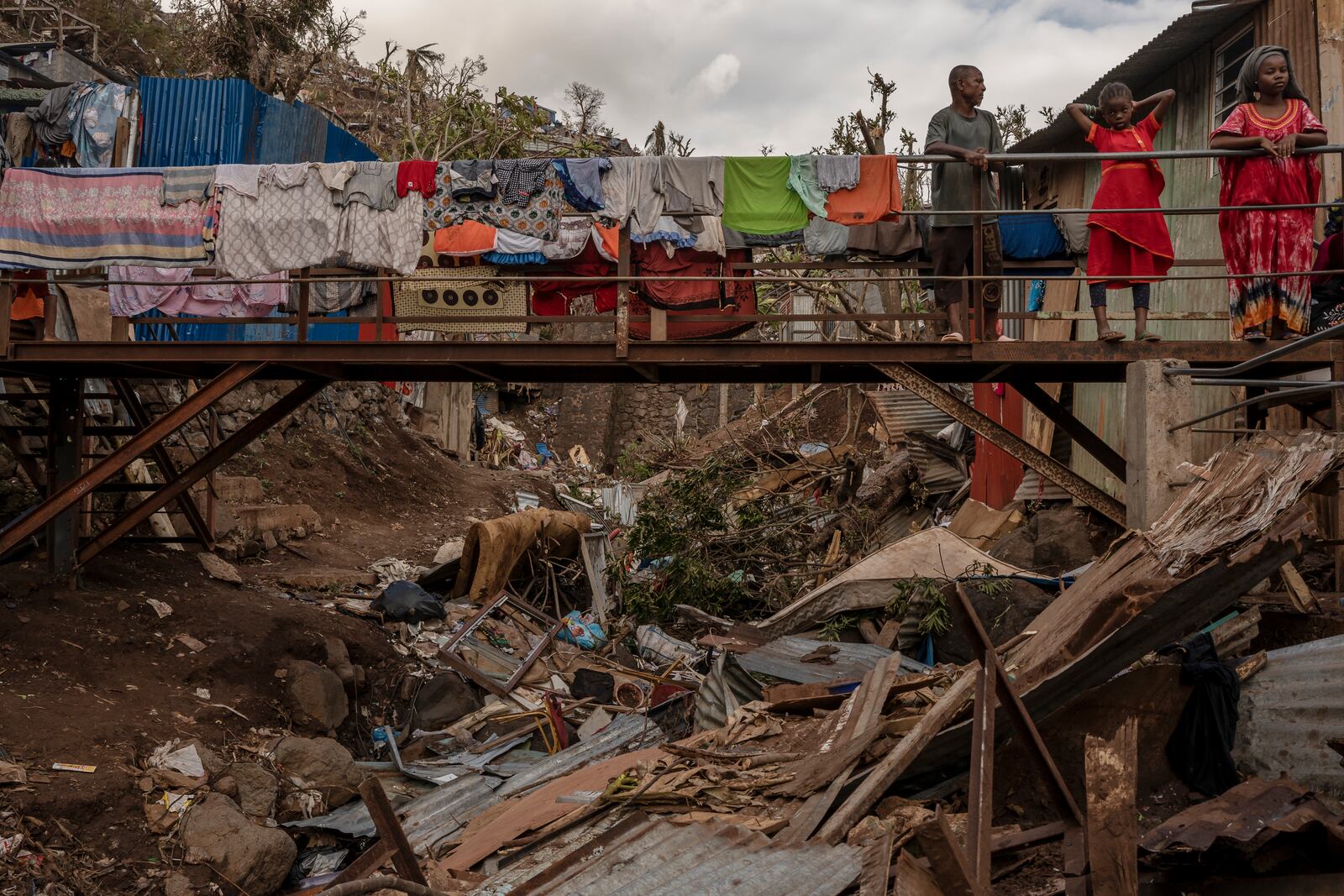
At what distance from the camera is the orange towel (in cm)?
812

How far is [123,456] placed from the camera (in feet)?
28.8

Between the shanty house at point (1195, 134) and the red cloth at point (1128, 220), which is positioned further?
the shanty house at point (1195, 134)

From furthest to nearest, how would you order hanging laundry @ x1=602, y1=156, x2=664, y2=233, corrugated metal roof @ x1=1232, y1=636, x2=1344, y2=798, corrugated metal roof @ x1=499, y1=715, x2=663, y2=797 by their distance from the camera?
1. corrugated metal roof @ x1=499, y1=715, x2=663, y2=797
2. hanging laundry @ x1=602, y1=156, x2=664, y2=233
3. corrugated metal roof @ x1=1232, y1=636, x2=1344, y2=798

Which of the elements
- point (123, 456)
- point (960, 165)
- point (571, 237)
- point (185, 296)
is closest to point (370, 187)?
point (571, 237)

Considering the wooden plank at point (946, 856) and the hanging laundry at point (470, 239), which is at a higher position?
the hanging laundry at point (470, 239)

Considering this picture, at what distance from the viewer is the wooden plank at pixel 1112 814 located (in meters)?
3.42

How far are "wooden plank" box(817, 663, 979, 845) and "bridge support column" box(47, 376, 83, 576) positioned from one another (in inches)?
305

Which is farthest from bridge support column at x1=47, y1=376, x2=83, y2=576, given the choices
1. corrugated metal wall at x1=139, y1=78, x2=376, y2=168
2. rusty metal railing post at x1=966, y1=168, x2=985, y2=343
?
rusty metal railing post at x1=966, y1=168, x2=985, y2=343

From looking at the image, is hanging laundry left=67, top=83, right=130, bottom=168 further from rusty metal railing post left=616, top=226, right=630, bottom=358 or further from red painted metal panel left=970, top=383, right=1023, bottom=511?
red painted metal panel left=970, top=383, right=1023, bottom=511

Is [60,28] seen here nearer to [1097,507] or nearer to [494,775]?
[494,775]

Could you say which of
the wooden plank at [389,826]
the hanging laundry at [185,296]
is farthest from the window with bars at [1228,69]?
the wooden plank at [389,826]

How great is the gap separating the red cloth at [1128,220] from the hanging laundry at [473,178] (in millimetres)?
4267

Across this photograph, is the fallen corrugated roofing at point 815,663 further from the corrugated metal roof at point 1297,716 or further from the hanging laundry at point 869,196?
the hanging laundry at point 869,196

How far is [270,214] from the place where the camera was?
8.04 metres
